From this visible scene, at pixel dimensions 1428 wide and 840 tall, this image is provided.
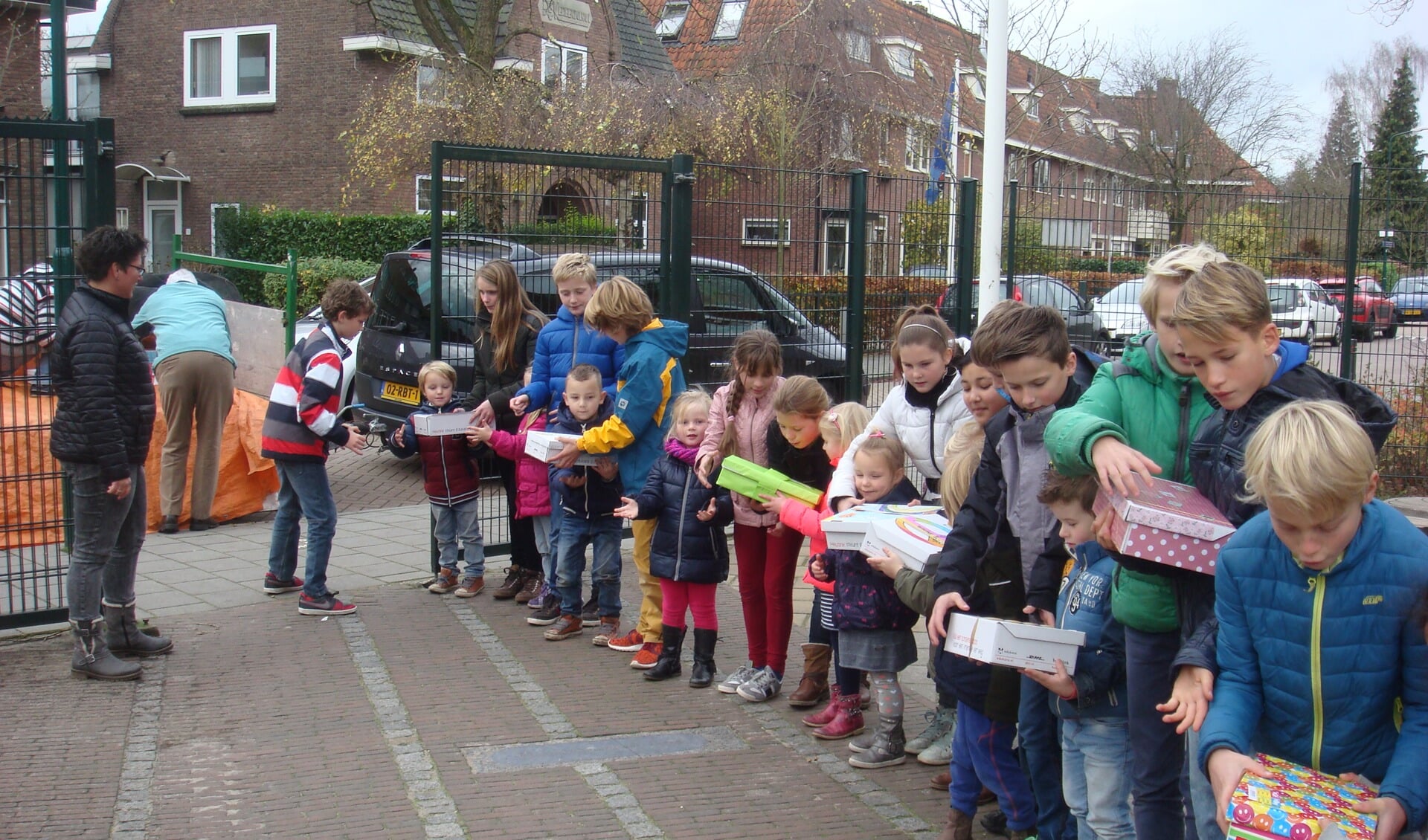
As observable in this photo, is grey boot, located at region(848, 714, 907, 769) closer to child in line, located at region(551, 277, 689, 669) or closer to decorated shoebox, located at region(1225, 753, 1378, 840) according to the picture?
child in line, located at region(551, 277, 689, 669)

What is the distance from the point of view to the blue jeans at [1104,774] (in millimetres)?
3504

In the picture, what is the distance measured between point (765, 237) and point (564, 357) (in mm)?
2144

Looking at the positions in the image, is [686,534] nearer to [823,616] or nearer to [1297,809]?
[823,616]

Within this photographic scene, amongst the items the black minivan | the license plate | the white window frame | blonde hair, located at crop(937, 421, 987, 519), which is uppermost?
the white window frame

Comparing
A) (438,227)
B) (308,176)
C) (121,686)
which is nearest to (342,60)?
(308,176)

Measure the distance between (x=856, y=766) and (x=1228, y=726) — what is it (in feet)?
7.97

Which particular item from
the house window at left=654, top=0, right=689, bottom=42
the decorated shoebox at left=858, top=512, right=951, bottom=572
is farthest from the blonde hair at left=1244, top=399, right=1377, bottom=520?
the house window at left=654, top=0, right=689, bottom=42

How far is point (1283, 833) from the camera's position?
239 cm

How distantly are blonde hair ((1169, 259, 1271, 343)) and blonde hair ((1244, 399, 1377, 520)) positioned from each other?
37 centimetres

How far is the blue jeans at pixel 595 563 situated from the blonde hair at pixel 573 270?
1.30 meters

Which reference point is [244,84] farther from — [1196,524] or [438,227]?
[1196,524]

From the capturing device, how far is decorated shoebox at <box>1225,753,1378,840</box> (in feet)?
7.82

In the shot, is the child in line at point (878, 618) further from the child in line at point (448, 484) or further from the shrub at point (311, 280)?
the shrub at point (311, 280)

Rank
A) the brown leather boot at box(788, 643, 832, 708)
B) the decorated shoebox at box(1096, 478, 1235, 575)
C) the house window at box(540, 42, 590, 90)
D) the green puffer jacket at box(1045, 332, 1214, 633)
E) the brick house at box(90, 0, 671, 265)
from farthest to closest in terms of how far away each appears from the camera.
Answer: the brick house at box(90, 0, 671, 265) < the house window at box(540, 42, 590, 90) < the brown leather boot at box(788, 643, 832, 708) < the green puffer jacket at box(1045, 332, 1214, 633) < the decorated shoebox at box(1096, 478, 1235, 575)
